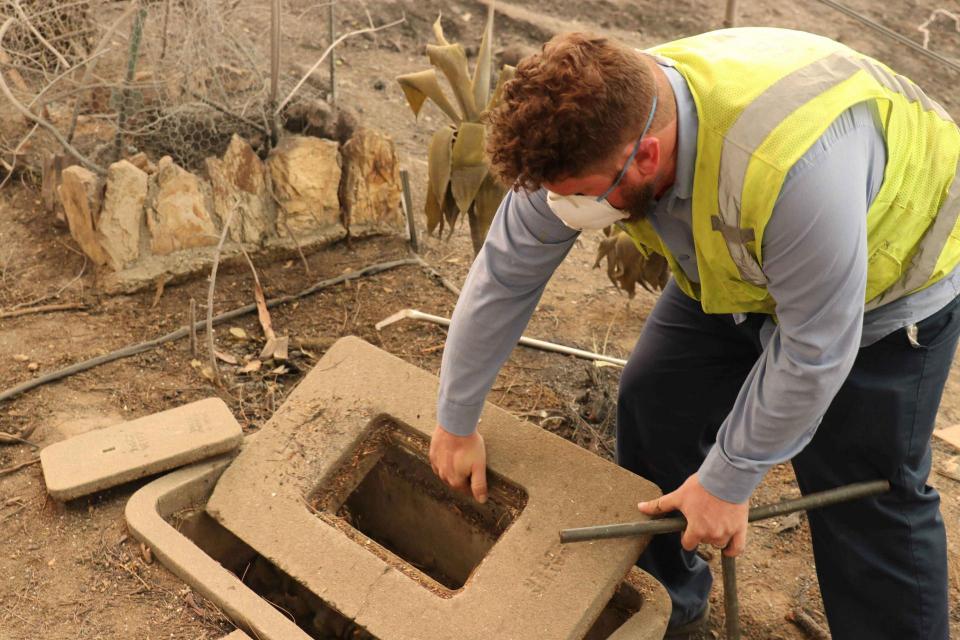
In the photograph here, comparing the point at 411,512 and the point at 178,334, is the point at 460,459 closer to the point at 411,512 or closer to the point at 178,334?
the point at 411,512

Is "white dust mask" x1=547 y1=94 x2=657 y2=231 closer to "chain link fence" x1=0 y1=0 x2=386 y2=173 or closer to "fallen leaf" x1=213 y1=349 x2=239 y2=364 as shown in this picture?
"fallen leaf" x1=213 y1=349 x2=239 y2=364

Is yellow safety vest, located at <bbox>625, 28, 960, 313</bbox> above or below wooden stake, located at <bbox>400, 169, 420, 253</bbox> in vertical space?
above

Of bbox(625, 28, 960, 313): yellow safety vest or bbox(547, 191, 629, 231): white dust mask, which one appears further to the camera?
bbox(547, 191, 629, 231): white dust mask

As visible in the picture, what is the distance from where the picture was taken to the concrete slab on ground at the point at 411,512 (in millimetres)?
2326

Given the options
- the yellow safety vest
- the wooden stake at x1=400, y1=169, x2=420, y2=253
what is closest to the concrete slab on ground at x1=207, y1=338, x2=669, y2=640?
the yellow safety vest

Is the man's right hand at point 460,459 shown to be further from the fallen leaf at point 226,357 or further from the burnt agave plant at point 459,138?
the fallen leaf at point 226,357

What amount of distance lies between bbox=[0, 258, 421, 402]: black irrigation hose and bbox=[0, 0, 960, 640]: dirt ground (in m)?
0.03

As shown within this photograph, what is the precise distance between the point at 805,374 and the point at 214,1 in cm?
282

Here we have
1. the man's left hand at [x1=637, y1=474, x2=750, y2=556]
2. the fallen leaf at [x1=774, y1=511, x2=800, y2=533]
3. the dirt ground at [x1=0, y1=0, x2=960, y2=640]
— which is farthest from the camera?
the fallen leaf at [x1=774, y1=511, x2=800, y2=533]

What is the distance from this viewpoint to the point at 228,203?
3816 millimetres

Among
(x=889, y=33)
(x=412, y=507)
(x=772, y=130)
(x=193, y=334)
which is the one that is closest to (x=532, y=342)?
(x=412, y=507)

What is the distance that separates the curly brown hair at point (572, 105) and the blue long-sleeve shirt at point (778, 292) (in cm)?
14

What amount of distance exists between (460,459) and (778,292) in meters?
0.99

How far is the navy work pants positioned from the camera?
7.09 ft
